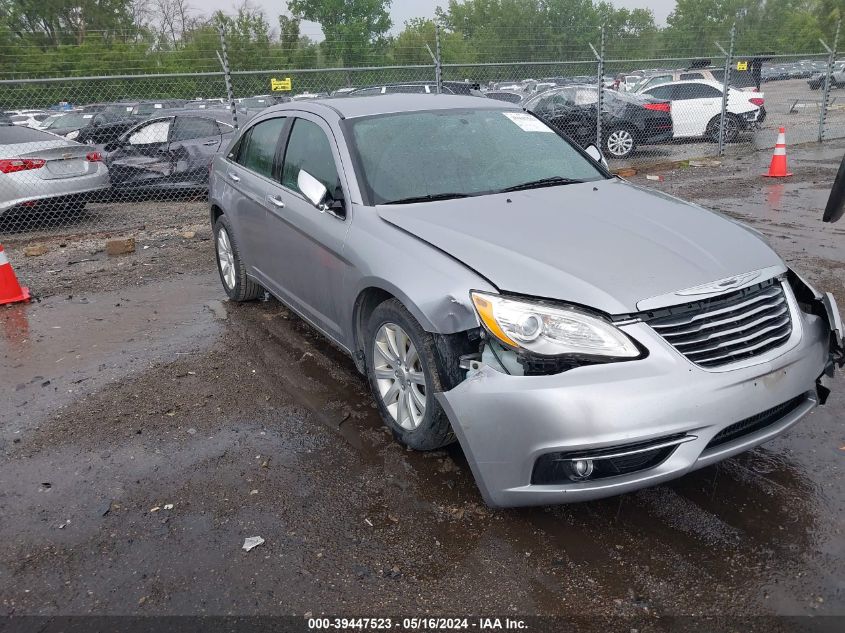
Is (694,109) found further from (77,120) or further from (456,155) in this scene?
(77,120)

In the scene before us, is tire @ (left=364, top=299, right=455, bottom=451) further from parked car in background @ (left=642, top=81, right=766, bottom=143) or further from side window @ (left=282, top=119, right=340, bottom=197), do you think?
parked car in background @ (left=642, top=81, right=766, bottom=143)

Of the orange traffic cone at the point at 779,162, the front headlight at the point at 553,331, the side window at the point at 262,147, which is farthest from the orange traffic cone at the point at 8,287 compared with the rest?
the orange traffic cone at the point at 779,162

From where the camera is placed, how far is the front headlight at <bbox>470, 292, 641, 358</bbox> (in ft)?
8.82

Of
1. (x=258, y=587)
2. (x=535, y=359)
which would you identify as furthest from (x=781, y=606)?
(x=258, y=587)

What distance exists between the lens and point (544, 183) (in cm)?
408

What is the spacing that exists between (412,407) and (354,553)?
31.1 inches

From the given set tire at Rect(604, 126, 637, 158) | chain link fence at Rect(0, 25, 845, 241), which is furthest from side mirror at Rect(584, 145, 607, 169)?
tire at Rect(604, 126, 637, 158)

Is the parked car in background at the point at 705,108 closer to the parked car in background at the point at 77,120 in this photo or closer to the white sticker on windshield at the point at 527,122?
the parked car in background at the point at 77,120

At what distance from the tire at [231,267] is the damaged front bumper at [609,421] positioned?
3.36 metres

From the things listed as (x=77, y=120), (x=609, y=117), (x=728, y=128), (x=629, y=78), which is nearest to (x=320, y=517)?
(x=609, y=117)

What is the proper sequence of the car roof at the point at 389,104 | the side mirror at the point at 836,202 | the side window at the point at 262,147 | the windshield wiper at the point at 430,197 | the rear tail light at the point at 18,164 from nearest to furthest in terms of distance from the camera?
1. the side mirror at the point at 836,202
2. the windshield wiper at the point at 430,197
3. the car roof at the point at 389,104
4. the side window at the point at 262,147
5. the rear tail light at the point at 18,164

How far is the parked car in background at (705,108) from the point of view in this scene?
1658 centimetres

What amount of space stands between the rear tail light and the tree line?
3.15m

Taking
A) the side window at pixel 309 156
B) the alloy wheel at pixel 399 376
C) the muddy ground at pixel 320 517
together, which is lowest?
the muddy ground at pixel 320 517
